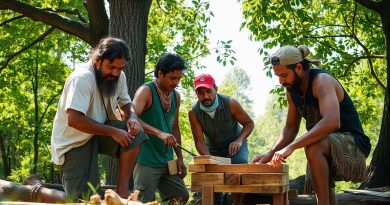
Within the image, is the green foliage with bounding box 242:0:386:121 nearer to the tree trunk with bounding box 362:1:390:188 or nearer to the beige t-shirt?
the tree trunk with bounding box 362:1:390:188

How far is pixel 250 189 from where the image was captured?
4.52m

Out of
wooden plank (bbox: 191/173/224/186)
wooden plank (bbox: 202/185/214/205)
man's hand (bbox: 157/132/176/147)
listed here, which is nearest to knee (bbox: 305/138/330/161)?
wooden plank (bbox: 191/173/224/186)

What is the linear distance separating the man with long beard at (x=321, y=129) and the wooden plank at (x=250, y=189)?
0.62 ft

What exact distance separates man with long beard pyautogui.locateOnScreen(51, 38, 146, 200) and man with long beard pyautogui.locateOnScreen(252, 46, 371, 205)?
113 centimetres

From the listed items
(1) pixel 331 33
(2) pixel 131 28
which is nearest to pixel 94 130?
(2) pixel 131 28

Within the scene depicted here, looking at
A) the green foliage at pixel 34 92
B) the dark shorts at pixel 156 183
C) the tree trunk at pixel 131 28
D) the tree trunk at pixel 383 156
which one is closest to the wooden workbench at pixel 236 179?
the dark shorts at pixel 156 183

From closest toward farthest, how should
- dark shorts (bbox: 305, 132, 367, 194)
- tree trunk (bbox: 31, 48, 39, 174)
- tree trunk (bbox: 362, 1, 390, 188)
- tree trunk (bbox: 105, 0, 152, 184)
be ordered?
dark shorts (bbox: 305, 132, 367, 194) → tree trunk (bbox: 105, 0, 152, 184) → tree trunk (bbox: 362, 1, 390, 188) → tree trunk (bbox: 31, 48, 39, 174)

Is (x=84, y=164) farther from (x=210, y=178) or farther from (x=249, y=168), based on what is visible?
(x=249, y=168)

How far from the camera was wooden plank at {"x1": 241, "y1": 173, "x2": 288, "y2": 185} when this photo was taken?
446cm

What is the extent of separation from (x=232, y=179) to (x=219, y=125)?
4.50ft

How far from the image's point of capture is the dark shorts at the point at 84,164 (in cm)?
446

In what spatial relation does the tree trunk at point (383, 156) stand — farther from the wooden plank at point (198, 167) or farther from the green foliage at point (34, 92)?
the green foliage at point (34, 92)

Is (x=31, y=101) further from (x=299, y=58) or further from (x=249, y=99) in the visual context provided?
(x=249, y=99)

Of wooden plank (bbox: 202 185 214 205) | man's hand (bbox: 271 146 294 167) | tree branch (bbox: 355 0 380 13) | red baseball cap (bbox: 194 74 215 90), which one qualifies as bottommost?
wooden plank (bbox: 202 185 214 205)
